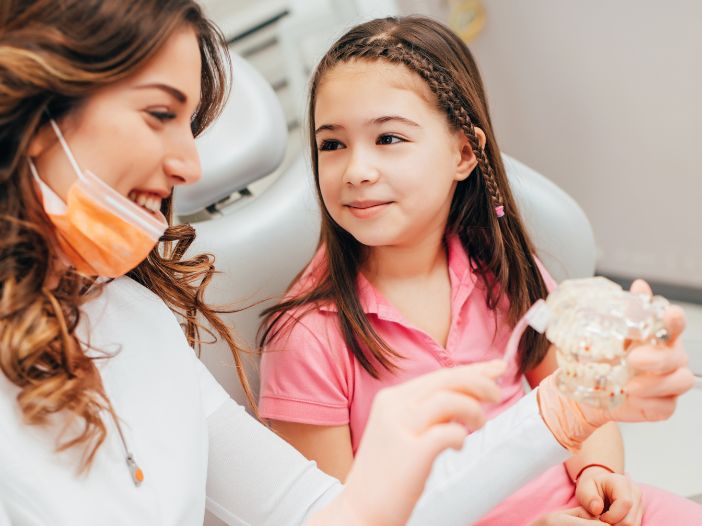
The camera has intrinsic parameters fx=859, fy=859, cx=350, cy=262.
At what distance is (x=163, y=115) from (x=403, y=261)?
1.86 feet

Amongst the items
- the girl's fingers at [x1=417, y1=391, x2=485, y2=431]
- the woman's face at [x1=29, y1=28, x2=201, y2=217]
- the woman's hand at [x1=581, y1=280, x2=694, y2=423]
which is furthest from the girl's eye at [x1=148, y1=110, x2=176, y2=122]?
the woman's hand at [x1=581, y1=280, x2=694, y2=423]

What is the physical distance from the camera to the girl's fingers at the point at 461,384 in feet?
2.44

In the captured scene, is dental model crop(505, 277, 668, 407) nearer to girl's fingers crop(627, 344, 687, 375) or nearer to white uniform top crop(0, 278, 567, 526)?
girl's fingers crop(627, 344, 687, 375)

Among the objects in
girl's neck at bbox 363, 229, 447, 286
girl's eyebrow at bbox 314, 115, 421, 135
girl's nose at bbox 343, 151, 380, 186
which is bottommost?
girl's neck at bbox 363, 229, 447, 286

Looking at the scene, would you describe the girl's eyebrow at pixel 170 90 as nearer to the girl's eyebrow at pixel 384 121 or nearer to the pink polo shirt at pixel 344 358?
the girl's eyebrow at pixel 384 121

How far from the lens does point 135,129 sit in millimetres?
765

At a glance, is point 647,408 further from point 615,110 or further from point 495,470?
point 615,110

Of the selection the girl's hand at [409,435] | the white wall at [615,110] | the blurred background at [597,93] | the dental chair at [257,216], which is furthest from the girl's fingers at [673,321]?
the white wall at [615,110]

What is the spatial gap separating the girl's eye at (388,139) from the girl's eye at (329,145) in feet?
0.20

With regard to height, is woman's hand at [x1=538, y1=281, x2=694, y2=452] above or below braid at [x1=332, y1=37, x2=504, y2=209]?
below

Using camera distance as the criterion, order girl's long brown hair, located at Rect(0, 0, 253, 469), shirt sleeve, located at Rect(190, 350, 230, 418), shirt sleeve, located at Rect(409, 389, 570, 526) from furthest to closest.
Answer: shirt sleeve, located at Rect(190, 350, 230, 418) < shirt sleeve, located at Rect(409, 389, 570, 526) < girl's long brown hair, located at Rect(0, 0, 253, 469)

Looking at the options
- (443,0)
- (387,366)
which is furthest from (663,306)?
(443,0)

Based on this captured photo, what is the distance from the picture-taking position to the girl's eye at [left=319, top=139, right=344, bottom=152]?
1.19 metres

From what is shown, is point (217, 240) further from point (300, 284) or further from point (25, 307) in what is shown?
→ point (25, 307)
